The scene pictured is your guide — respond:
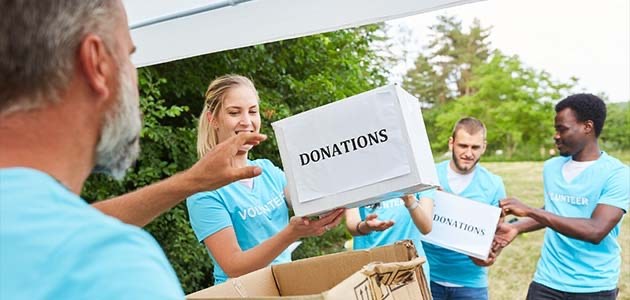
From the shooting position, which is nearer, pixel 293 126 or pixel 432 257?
pixel 293 126

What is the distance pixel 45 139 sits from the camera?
2.45ft

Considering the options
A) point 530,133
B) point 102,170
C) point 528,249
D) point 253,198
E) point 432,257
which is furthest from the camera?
point 530,133

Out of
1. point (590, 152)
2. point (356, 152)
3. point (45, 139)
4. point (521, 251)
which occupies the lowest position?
point (521, 251)

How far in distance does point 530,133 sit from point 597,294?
548 centimetres

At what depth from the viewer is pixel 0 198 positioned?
658 mm

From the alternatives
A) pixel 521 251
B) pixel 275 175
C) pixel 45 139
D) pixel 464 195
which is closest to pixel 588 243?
pixel 464 195

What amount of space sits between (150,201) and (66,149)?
67 cm

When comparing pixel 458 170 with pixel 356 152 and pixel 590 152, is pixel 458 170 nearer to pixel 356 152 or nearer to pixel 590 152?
pixel 590 152

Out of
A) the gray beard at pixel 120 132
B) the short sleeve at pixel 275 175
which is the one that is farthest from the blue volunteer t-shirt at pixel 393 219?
the gray beard at pixel 120 132

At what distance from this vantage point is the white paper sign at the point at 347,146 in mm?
1723

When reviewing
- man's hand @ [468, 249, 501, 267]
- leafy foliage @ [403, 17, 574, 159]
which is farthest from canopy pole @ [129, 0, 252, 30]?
leafy foliage @ [403, 17, 574, 159]

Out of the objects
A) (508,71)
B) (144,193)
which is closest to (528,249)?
(508,71)

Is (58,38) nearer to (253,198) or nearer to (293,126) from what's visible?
(293,126)

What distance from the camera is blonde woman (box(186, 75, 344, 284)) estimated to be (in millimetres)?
1935
